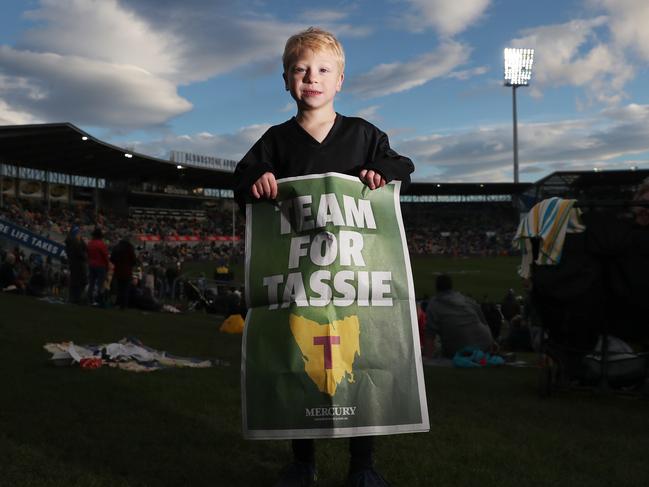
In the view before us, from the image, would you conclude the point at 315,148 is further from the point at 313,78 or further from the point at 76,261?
the point at 76,261

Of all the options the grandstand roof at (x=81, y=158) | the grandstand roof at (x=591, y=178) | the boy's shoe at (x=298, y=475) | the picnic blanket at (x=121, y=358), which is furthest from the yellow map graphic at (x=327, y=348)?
the grandstand roof at (x=591, y=178)

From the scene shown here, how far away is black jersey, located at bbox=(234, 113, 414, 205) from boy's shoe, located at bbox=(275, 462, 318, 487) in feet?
3.96

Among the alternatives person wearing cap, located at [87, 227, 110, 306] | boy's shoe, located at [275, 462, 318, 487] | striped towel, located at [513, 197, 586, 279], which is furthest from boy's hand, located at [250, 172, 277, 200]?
person wearing cap, located at [87, 227, 110, 306]

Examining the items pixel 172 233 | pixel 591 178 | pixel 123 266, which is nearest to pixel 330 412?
pixel 123 266

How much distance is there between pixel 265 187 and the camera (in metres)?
2.44

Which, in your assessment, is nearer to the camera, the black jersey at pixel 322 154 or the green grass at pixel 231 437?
the black jersey at pixel 322 154

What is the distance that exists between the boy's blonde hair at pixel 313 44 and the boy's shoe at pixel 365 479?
70.2 inches

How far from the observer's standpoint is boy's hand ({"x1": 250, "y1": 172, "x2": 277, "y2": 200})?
2434 mm

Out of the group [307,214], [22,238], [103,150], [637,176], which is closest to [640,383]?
[307,214]

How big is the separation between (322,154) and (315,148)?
1.8 inches

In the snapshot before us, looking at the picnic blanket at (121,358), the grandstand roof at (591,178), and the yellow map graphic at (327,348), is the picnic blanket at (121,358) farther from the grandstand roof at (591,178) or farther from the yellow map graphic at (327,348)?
the grandstand roof at (591,178)

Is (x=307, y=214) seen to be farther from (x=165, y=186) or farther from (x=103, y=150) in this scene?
(x=165, y=186)

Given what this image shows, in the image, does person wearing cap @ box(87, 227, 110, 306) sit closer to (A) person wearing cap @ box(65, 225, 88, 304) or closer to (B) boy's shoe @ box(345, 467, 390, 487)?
(A) person wearing cap @ box(65, 225, 88, 304)

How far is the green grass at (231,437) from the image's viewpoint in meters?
2.79
